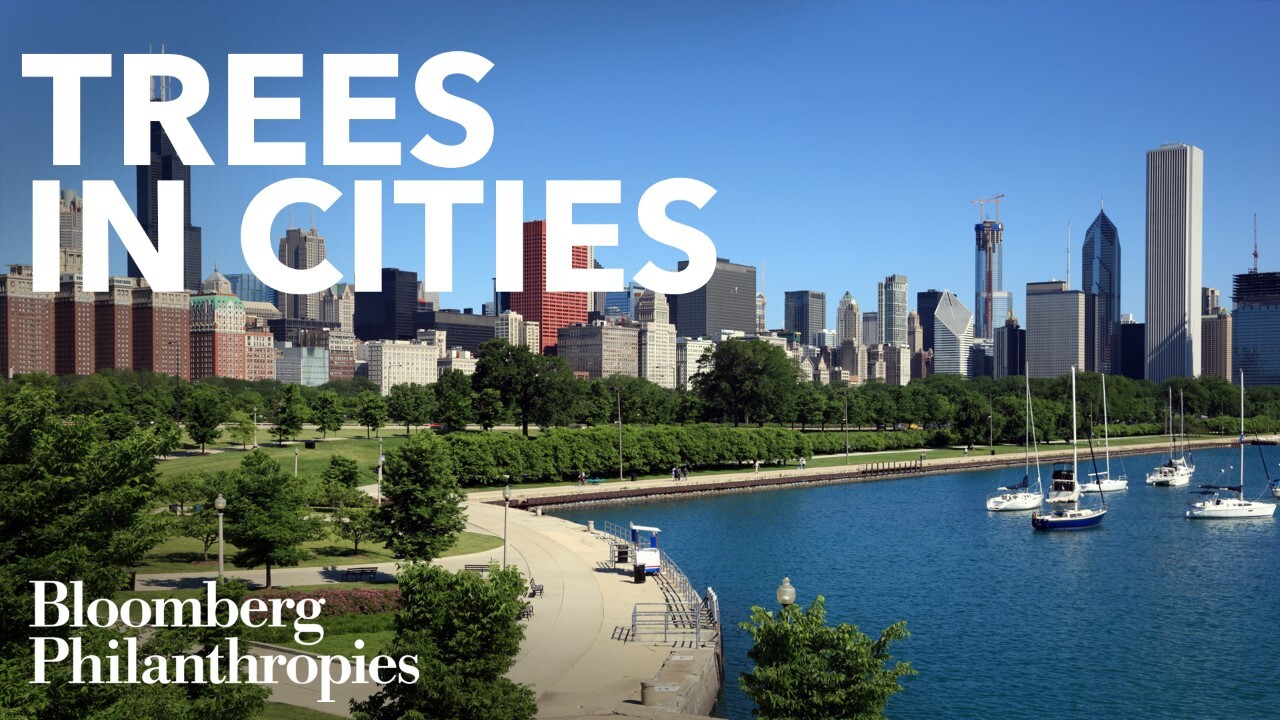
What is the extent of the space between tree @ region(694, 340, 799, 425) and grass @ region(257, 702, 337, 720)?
114834 mm

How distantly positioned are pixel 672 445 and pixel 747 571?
45.8 meters

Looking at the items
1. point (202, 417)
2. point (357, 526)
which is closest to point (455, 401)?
point (202, 417)

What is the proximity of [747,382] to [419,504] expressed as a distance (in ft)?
322

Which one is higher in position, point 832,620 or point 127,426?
point 127,426

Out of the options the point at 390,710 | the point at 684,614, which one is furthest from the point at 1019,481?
the point at 390,710

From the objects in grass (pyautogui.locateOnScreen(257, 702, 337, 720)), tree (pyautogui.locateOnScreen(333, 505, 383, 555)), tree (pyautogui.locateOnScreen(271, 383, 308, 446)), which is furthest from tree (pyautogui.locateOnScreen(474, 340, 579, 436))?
grass (pyautogui.locateOnScreen(257, 702, 337, 720))

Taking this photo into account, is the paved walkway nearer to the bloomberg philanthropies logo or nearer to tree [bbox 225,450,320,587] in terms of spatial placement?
tree [bbox 225,450,320,587]

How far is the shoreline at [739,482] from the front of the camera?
82.5m

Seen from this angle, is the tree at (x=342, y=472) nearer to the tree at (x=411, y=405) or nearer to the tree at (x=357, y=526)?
the tree at (x=357, y=526)

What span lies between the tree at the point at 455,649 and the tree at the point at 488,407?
90730 millimetres

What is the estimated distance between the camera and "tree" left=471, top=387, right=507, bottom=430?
11150cm

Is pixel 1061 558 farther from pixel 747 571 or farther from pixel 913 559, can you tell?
pixel 747 571

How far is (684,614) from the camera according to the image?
127 ft

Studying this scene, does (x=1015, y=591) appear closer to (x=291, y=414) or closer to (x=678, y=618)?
(x=678, y=618)
